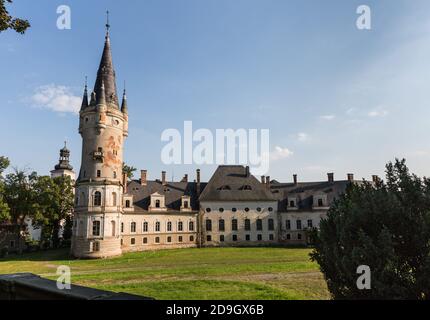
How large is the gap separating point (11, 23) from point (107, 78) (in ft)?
118

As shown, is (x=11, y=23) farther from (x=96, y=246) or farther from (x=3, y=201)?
(x=3, y=201)

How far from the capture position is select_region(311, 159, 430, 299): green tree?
8070mm

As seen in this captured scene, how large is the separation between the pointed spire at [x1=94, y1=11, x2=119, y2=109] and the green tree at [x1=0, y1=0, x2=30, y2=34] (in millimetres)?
32957

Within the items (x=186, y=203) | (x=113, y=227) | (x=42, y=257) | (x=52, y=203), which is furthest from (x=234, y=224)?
(x=52, y=203)

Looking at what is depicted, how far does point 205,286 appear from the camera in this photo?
1708cm

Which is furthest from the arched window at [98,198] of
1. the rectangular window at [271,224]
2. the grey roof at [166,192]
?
the rectangular window at [271,224]

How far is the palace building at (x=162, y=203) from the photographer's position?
39219 millimetres

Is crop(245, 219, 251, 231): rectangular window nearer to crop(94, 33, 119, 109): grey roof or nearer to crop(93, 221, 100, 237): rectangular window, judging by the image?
crop(93, 221, 100, 237): rectangular window

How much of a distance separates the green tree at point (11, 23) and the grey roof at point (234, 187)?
41535 millimetres

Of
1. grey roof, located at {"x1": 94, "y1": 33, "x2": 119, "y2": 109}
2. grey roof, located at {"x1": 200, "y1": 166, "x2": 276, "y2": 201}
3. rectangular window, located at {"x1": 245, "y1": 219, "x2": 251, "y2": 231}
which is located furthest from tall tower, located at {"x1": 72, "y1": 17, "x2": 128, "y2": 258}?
rectangular window, located at {"x1": 245, "y1": 219, "x2": 251, "y2": 231}

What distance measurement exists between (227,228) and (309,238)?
38676 millimetres

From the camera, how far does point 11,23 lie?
9914mm
